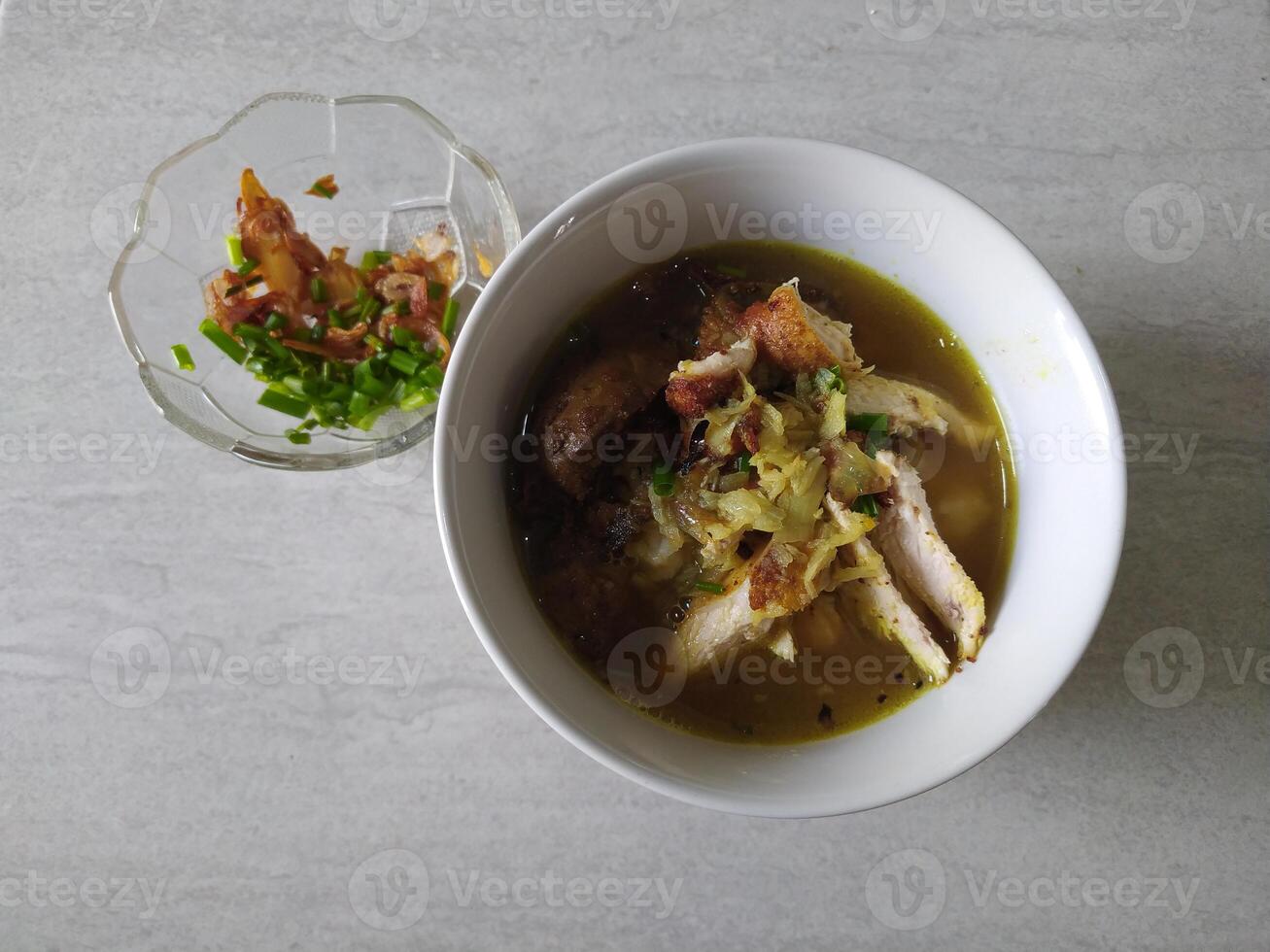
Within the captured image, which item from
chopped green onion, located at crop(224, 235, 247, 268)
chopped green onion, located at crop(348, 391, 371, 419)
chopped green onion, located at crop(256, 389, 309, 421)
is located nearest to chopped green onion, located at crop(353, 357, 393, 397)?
chopped green onion, located at crop(348, 391, 371, 419)

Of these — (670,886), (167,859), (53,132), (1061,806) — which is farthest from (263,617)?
(1061,806)

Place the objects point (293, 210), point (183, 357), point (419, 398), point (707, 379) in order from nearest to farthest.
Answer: point (707, 379), point (419, 398), point (183, 357), point (293, 210)

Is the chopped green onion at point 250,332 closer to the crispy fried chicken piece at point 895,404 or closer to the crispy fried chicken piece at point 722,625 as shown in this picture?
the crispy fried chicken piece at point 722,625

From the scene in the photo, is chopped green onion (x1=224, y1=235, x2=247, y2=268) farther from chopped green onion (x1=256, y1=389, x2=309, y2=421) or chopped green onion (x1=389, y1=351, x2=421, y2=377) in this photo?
chopped green onion (x1=389, y1=351, x2=421, y2=377)

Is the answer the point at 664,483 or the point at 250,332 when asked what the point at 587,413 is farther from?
the point at 250,332

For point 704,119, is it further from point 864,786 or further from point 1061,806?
point 1061,806

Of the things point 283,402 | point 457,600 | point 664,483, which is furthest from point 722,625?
point 283,402
